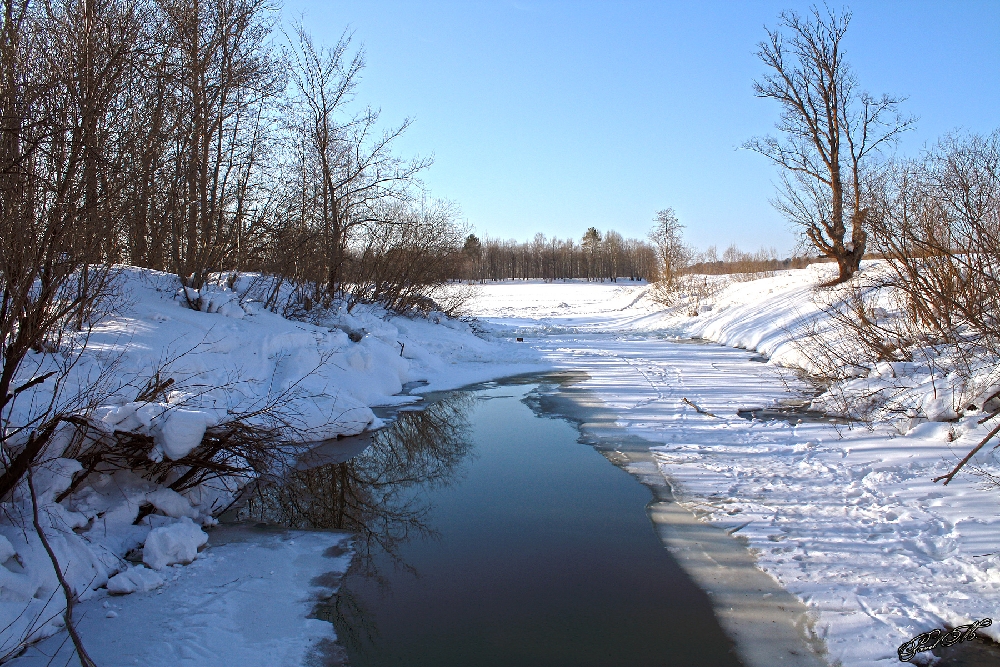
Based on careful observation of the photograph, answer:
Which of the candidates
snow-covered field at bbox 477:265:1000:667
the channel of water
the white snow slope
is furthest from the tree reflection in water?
snow-covered field at bbox 477:265:1000:667

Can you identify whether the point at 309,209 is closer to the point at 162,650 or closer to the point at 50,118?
the point at 50,118

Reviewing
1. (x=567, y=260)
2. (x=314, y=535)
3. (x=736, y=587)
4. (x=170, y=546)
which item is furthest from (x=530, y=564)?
(x=567, y=260)

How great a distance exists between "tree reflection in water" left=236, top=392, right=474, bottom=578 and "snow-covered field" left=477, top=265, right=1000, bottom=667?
2.73 metres

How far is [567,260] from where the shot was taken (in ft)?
341

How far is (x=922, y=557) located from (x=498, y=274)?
9920 cm

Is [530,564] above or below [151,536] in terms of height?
below

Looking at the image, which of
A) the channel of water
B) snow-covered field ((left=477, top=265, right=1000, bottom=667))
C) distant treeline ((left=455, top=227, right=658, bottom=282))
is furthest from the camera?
distant treeline ((left=455, top=227, right=658, bottom=282))

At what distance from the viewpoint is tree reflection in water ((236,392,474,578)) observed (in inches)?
233

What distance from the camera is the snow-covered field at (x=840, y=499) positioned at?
426 cm

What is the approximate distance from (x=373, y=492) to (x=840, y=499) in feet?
15.5

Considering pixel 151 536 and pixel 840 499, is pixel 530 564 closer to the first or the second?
pixel 151 536

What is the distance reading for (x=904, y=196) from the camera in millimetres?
8656

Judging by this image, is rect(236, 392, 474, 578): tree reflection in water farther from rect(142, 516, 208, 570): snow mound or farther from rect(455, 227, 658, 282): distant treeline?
rect(455, 227, 658, 282): distant treeline

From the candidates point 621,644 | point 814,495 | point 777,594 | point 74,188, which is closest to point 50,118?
point 74,188
